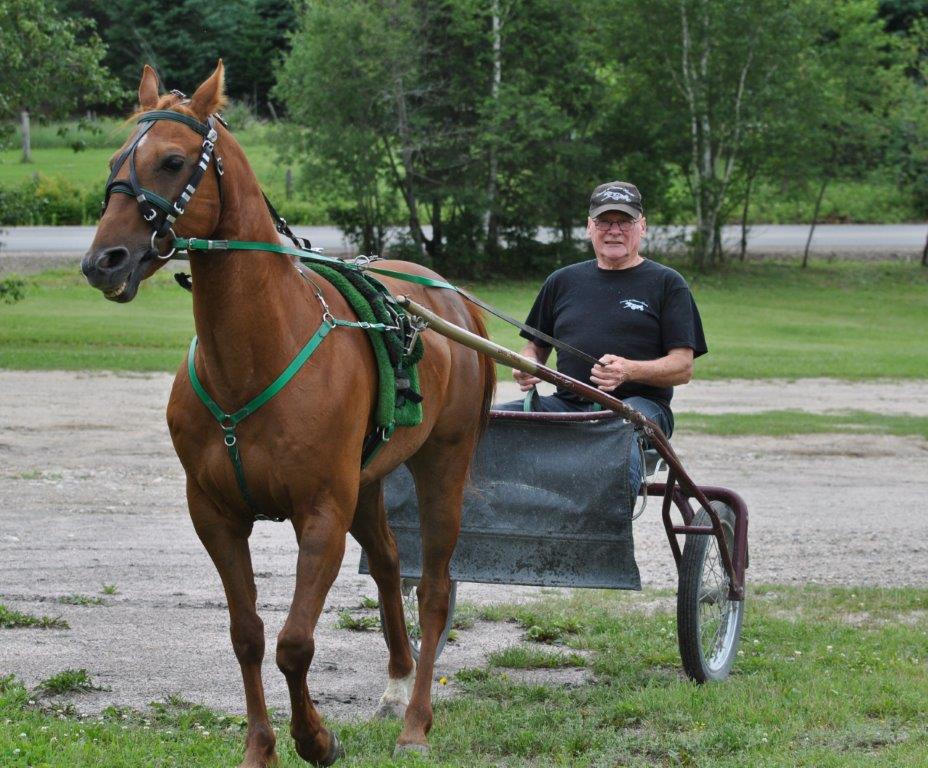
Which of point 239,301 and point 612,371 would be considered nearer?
point 239,301

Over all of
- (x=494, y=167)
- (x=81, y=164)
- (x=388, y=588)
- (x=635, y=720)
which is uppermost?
(x=494, y=167)

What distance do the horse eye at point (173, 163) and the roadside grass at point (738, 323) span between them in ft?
41.1

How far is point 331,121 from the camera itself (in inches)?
1001

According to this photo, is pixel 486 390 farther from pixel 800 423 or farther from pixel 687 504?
pixel 800 423

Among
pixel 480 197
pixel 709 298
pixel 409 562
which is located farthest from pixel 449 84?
pixel 409 562

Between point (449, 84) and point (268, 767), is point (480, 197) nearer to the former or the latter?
point (449, 84)

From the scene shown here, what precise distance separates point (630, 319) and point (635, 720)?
1819 millimetres

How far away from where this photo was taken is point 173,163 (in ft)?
12.6

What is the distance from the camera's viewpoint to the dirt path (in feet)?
18.9

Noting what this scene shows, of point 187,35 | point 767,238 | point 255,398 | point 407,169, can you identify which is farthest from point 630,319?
point 187,35

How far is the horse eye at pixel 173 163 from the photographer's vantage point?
150 inches

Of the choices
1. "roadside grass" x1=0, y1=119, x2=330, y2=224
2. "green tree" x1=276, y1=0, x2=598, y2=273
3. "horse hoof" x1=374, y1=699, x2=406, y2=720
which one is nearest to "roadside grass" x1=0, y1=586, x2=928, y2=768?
"horse hoof" x1=374, y1=699, x2=406, y2=720

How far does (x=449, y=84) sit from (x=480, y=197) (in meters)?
2.43

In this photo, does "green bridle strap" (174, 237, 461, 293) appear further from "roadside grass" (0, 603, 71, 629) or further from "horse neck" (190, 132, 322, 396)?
"roadside grass" (0, 603, 71, 629)
